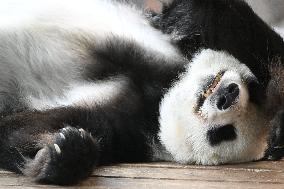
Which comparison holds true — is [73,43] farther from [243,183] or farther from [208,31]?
[243,183]

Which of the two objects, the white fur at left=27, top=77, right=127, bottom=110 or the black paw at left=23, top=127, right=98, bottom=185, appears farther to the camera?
the white fur at left=27, top=77, right=127, bottom=110

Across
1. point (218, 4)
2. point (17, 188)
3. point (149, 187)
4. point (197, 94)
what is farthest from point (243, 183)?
point (218, 4)

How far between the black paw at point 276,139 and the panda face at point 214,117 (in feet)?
0.10

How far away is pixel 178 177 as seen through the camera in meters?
1.59

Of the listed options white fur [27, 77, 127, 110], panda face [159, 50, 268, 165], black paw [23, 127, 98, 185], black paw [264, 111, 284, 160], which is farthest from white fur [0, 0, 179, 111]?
black paw [264, 111, 284, 160]

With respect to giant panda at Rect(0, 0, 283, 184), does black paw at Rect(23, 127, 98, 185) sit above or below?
below

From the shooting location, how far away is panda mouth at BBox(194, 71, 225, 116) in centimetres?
181

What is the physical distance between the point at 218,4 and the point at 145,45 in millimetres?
301

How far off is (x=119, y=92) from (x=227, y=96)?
15.7 inches

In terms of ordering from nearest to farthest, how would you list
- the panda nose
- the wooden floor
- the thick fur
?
1. the wooden floor
2. the panda nose
3. the thick fur

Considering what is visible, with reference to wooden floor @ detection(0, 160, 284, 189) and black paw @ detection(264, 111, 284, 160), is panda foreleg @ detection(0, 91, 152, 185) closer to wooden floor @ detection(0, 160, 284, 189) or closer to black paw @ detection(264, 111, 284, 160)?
wooden floor @ detection(0, 160, 284, 189)

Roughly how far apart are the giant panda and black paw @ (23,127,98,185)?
0.03 metres

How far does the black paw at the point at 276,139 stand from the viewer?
177 centimetres

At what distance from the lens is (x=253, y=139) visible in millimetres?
1836
